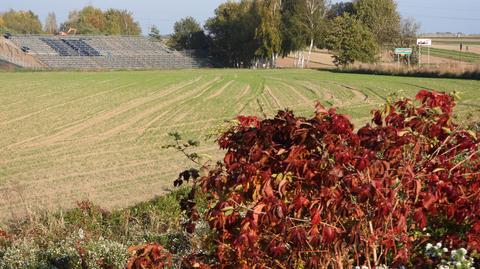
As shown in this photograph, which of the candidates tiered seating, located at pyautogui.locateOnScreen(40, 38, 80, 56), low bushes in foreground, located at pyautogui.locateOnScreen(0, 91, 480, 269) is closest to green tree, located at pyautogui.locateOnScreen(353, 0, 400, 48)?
tiered seating, located at pyautogui.locateOnScreen(40, 38, 80, 56)

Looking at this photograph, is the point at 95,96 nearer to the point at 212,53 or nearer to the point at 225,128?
the point at 225,128

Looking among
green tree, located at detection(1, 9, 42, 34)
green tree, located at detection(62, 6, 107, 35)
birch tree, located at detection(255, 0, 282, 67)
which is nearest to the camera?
birch tree, located at detection(255, 0, 282, 67)

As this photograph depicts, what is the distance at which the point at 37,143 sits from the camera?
18.5 meters

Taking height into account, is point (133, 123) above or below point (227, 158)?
below

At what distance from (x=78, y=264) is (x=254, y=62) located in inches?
3552

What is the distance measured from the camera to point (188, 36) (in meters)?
105

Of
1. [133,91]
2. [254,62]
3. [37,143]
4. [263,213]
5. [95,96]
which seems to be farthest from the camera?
[254,62]

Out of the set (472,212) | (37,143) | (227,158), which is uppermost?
(227,158)

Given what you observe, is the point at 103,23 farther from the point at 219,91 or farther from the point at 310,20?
the point at 219,91

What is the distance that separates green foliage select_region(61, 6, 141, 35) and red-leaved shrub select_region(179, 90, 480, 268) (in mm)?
129642

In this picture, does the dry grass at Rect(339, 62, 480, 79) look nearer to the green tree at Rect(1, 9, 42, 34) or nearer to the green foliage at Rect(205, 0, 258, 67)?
the green foliage at Rect(205, 0, 258, 67)

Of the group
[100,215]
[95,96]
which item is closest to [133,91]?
[95,96]

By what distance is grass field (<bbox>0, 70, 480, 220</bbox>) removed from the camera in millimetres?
12172

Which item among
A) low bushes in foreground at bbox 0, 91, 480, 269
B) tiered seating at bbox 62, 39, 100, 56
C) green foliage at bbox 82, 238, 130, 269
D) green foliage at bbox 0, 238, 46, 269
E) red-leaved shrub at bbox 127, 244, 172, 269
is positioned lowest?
green foliage at bbox 0, 238, 46, 269
